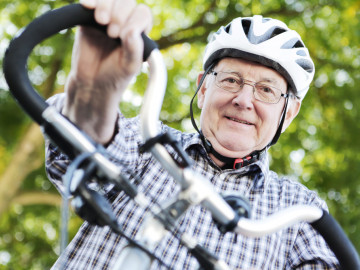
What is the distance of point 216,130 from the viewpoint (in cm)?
237

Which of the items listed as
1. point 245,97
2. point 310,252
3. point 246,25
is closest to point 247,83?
point 245,97

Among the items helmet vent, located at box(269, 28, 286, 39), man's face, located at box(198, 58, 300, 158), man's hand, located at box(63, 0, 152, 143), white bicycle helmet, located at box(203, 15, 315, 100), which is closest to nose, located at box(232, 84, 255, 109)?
man's face, located at box(198, 58, 300, 158)

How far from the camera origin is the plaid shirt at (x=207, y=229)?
1802mm

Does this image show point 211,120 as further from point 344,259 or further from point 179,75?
point 179,75

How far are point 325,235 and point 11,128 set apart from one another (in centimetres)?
823

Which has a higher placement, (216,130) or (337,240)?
(337,240)

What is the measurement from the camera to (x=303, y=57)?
2.64 m

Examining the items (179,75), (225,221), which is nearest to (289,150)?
(179,75)

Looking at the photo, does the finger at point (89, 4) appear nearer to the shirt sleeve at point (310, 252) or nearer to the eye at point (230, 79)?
the shirt sleeve at point (310, 252)

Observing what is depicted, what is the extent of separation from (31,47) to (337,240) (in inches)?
39.7

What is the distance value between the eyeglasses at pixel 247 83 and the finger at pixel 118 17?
4.61 feet

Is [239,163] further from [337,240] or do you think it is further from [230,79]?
[337,240]

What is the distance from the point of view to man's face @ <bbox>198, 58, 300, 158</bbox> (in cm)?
230

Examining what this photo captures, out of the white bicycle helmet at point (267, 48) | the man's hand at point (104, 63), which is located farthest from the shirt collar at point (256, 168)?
the man's hand at point (104, 63)
